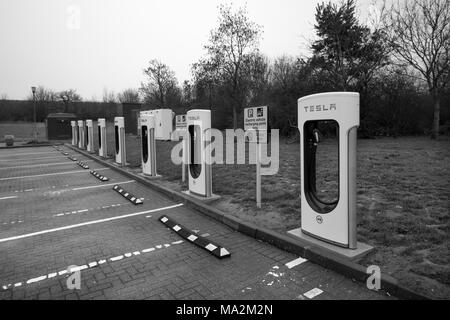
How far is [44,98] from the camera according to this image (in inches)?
2163

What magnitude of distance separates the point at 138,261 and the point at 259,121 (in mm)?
2932

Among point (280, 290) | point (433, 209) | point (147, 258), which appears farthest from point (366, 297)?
point (433, 209)

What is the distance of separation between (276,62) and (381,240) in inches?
1534

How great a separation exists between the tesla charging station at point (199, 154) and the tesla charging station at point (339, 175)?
8.48 ft

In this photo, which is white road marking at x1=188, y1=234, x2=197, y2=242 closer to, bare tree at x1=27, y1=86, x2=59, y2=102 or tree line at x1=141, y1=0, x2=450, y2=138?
tree line at x1=141, y1=0, x2=450, y2=138

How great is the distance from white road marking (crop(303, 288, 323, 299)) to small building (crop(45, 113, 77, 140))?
113ft

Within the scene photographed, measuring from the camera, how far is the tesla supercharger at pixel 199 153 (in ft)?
21.6

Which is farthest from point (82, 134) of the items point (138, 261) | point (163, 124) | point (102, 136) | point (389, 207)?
point (389, 207)

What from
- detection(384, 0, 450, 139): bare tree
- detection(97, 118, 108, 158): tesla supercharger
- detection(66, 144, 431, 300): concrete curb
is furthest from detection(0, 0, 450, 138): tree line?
detection(66, 144, 431, 300): concrete curb

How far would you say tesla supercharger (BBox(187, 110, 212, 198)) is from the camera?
21.6 feet

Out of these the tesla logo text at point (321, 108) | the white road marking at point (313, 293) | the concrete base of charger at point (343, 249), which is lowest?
the white road marking at point (313, 293)

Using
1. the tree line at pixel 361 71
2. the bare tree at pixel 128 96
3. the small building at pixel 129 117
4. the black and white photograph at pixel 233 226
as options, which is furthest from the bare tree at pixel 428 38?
the bare tree at pixel 128 96

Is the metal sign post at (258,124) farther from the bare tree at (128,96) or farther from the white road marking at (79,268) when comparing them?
the bare tree at (128,96)

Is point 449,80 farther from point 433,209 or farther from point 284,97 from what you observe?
point 433,209
